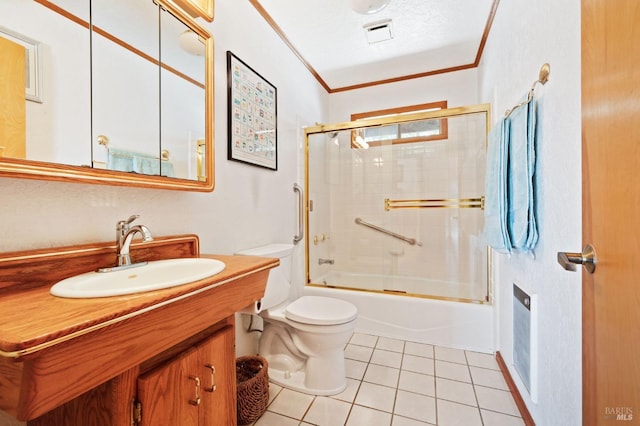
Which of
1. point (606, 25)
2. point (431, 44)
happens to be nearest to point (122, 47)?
point (606, 25)

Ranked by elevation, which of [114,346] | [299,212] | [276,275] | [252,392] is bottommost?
[252,392]

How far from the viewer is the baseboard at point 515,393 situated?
1289 millimetres

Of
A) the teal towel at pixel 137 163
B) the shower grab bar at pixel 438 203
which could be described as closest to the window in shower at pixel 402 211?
the shower grab bar at pixel 438 203

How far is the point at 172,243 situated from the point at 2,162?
1.90 ft

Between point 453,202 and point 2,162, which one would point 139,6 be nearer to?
point 2,162

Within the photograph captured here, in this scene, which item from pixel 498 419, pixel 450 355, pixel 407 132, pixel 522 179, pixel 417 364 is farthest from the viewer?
pixel 407 132

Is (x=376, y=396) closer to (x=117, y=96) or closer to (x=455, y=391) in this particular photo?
(x=455, y=391)

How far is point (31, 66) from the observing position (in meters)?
0.78

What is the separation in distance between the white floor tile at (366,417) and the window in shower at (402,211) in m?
1.06

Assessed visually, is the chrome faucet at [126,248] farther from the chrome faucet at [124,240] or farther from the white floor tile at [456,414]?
the white floor tile at [456,414]

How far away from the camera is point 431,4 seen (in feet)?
6.07

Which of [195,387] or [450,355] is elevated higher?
[195,387]

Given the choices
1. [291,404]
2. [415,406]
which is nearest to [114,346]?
[291,404]

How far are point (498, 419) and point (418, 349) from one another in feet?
2.31
